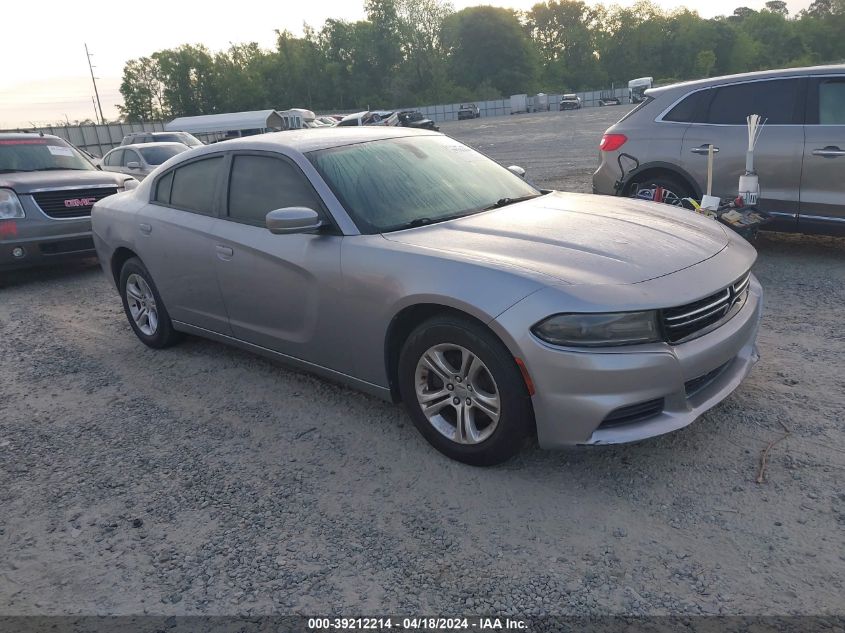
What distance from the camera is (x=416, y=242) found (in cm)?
344

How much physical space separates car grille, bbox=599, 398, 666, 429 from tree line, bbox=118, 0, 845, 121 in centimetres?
10286

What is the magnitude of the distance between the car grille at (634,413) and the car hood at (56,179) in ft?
25.2

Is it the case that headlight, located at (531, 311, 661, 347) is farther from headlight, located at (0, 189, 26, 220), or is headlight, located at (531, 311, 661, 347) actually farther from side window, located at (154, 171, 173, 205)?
headlight, located at (0, 189, 26, 220)

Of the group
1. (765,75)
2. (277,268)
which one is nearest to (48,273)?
(277,268)

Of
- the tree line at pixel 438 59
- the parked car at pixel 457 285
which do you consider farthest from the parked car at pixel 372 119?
the tree line at pixel 438 59

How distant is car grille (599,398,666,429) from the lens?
113 inches

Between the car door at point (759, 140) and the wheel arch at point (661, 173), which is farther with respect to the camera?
the wheel arch at point (661, 173)

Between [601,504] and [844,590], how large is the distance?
0.92 m

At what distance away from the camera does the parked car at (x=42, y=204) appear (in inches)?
306

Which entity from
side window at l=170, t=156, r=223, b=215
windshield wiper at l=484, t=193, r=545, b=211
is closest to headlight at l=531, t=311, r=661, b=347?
windshield wiper at l=484, t=193, r=545, b=211

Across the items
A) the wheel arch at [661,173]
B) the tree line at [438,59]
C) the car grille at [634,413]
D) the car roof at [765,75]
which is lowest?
the car grille at [634,413]

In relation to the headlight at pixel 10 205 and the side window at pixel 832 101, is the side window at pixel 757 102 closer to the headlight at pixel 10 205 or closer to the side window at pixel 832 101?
the side window at pixel 832 101

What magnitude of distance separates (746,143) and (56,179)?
7844 millimetres

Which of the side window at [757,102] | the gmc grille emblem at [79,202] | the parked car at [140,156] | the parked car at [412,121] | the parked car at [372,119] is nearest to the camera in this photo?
the side window at [757,102]
